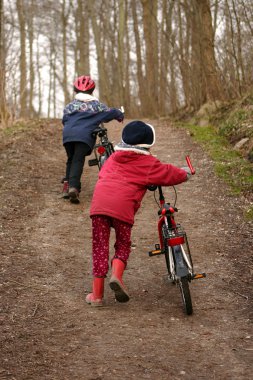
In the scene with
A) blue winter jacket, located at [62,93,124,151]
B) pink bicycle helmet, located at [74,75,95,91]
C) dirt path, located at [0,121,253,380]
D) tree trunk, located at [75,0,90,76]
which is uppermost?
tree trunk, located at [75,0,90,76]

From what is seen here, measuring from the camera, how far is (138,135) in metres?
4.91

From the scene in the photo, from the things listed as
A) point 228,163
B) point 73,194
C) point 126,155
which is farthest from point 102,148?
point 228,163

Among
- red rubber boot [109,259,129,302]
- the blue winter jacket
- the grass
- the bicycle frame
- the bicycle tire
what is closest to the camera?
the bicycle tire

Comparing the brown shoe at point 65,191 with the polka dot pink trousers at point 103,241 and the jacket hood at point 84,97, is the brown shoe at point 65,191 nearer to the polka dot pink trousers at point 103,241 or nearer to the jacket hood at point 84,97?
the jacket hood at point 84,97

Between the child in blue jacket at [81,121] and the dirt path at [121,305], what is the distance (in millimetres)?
484

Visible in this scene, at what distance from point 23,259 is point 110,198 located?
5.44 ft

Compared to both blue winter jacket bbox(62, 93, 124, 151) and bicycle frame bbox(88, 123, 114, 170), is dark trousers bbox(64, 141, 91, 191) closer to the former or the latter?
blue winter jacket bbox(62, 93, 124, 151)

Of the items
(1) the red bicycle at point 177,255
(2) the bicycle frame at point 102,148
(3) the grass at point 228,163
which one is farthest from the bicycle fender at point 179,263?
(2) the bicycle frame at point 102,148

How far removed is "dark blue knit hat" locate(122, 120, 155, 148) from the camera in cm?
492

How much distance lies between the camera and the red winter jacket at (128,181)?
4.82 m

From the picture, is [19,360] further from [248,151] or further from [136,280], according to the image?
[248,151]

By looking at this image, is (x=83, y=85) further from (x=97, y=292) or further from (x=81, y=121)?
(x=97, y=292)

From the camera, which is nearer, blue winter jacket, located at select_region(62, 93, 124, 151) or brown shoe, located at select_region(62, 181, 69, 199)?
blue winter jacket, located at select_region(62, 93, 124, 151)

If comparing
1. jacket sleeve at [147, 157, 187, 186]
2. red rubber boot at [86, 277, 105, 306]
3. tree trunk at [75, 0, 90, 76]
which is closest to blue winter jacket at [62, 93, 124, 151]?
jacket sleeve at [147, 157, 187, 186]
